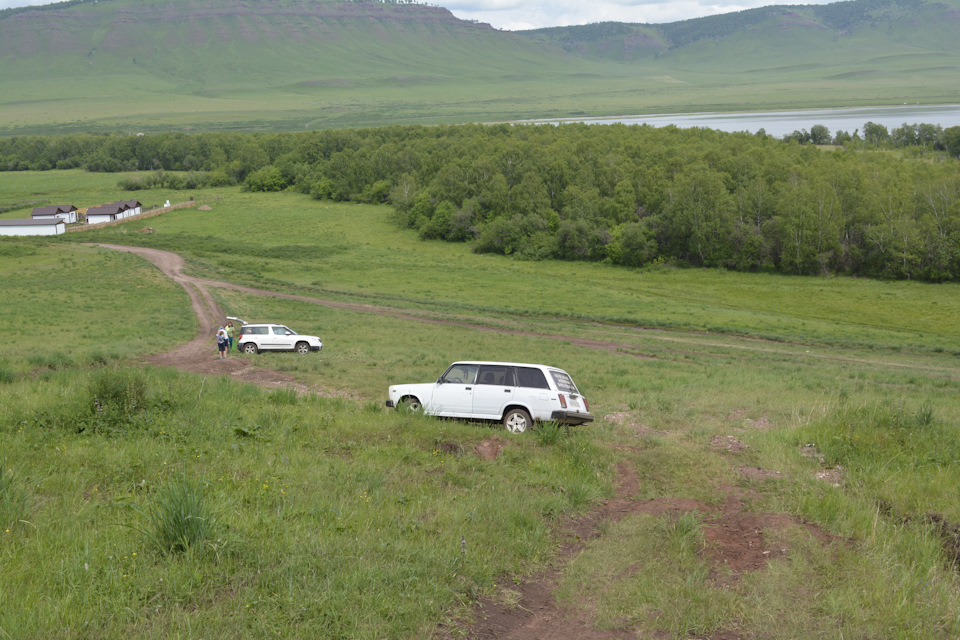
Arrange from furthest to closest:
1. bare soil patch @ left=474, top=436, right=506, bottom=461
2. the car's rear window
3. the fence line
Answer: the fence line, the car's rear window, bare soil patch @ left=474, top=436, right=506, bottom=461

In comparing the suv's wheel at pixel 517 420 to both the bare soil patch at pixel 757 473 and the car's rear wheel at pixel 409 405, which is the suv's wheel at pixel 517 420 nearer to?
the car's rear wheel at pixel 409 405

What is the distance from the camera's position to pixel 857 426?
14.0m

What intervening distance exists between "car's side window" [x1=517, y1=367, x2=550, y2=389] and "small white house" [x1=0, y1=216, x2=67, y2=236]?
9781 cm

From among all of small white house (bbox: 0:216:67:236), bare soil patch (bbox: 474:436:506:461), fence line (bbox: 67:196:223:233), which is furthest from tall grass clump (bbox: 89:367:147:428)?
small white house (bbox: 0:216:67:236)

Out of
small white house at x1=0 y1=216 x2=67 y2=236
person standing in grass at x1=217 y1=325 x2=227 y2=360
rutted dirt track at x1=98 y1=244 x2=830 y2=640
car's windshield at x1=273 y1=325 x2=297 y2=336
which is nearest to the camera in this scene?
rutted dirt track at x1=98 y1=244 x2=830 y2=640

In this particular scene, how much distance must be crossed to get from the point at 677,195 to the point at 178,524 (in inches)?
3061

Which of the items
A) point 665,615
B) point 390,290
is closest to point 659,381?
point 665,615

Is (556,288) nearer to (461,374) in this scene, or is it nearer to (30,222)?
(461,374)

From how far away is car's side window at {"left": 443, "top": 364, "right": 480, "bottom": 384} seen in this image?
52.1ft

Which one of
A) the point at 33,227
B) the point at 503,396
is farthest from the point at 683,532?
the point at 33,227

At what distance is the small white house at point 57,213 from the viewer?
98.1 metres

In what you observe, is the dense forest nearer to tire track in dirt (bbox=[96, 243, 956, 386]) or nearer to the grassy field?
tire track in dirt (bbox=[96, 243, 956, 386])

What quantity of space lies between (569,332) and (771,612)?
3499 centimetres

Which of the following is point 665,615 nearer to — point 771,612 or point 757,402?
point 771,612
